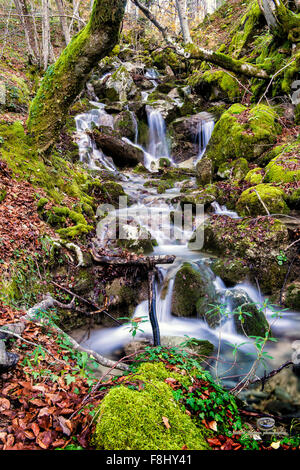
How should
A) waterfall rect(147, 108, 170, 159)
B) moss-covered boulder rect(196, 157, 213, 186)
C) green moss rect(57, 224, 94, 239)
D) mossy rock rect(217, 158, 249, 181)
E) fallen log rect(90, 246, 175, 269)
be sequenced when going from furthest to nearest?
waterfall rect(147, 108, 170, 159)
moss-covered boulder rect(196, 157, 213, 186)
mossy rock rect(217, 158, 249, 181)
green moss rect(57, 224, 94, 239)
fallen log rect(90, 246, 175, 269)

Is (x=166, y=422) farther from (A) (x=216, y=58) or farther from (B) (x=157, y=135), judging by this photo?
(B) (x=157, y=135)

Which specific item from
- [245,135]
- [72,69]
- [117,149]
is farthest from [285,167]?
[117,149]

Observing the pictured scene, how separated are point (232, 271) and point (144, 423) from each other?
4656mm

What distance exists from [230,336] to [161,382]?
11.1ft

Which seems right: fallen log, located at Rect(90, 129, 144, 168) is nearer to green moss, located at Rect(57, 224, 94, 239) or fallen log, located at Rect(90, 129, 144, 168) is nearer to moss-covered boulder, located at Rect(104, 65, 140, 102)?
moss-covered boulder, located at Rect(104, 65, 140, 102)

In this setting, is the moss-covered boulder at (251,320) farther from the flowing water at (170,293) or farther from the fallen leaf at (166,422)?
the fallen leaf at (166,422)

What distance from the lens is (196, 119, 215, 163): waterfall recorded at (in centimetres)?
1404

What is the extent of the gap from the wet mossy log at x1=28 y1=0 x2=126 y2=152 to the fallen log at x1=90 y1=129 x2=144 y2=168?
21.8 feet

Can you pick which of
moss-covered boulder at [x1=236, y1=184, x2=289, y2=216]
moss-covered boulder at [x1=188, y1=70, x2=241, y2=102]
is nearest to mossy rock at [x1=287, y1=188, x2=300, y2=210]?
moss-covered boulder at [x1=236, y1=184, x2=289, y2=216]

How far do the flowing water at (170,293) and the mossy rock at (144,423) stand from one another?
75cm

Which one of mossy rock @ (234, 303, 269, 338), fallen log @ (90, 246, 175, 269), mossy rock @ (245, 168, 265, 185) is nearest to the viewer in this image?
fallen log @ (90, 246, 175, 269)

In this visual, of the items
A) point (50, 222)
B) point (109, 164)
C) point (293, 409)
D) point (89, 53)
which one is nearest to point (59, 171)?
point (50, 222)

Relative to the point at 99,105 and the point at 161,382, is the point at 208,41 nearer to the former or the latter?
the point at 99,105

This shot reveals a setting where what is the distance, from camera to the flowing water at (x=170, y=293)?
4.55 metres
